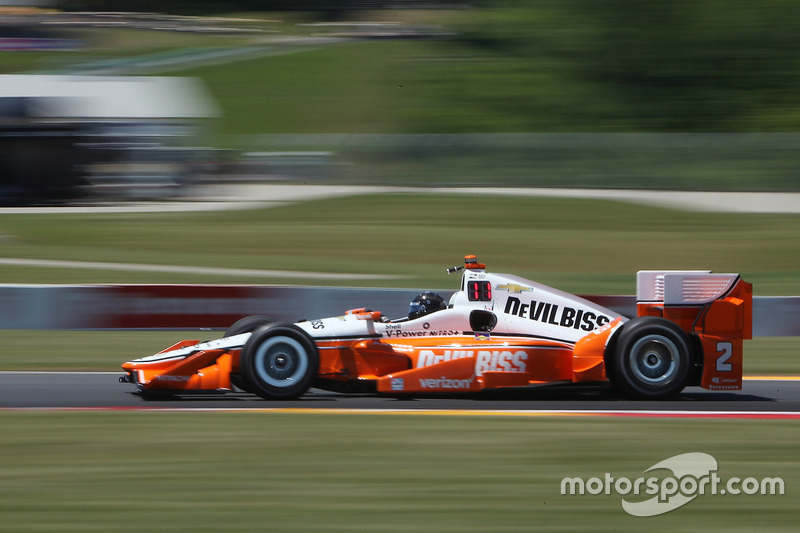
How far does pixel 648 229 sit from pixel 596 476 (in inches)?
667

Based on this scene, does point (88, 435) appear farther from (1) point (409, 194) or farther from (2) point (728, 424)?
(1) point (409, 194)

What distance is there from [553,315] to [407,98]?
33.2 meters

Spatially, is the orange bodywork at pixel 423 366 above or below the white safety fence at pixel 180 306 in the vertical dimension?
below

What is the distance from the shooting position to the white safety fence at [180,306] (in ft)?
41.0

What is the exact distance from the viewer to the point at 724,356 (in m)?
8.28

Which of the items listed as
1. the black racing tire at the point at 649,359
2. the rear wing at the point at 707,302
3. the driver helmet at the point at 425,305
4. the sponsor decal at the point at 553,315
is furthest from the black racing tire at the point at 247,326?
the rear wing at the point at 707,302

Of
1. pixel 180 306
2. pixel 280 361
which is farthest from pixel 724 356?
pixel 180 306

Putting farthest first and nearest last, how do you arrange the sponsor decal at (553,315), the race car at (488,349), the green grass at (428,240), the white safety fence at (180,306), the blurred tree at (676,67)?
the blurred tree at (676,67) < the green grass at (428,240) < the white safety fence at (180,306) < the sponsor decal at (553,315) < the race car at (488,349)

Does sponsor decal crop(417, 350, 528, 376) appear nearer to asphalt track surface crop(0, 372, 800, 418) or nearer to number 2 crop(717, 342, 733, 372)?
asphalt track surface crop(0, 372, 800, 418)

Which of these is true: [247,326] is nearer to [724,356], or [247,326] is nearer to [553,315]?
[553,315]

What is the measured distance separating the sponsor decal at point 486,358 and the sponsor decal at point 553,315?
392mm

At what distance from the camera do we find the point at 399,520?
528cm
